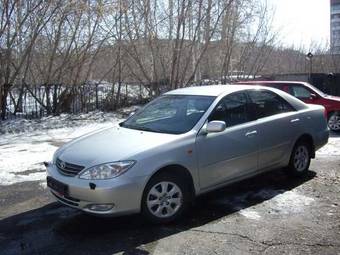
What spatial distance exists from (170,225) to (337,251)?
5.64 ft

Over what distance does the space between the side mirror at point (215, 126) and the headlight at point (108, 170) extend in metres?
1.06

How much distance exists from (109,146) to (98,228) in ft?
2.90

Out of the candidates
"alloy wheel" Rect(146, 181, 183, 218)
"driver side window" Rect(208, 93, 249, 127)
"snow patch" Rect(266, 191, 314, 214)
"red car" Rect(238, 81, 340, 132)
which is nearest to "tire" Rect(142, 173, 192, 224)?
"alloy wheel" Rect(146, 181, 183, 218)

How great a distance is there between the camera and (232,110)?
248 inches

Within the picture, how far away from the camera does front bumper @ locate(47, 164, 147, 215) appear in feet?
16.2

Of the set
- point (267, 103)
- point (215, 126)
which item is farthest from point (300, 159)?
point (215, 126)

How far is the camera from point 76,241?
491 cm

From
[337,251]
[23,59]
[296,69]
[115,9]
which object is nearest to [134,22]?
[115,9]

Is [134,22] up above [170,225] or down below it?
above

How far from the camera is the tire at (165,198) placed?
5.21 metres

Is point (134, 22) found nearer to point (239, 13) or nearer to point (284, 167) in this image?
point (239, 13)

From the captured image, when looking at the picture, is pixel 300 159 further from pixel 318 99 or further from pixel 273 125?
pixel 318 99

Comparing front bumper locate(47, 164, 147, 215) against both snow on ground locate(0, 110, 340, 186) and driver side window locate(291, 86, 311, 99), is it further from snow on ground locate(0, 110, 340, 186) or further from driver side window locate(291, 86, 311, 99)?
driver side window locate(291, 86, 311, 99)

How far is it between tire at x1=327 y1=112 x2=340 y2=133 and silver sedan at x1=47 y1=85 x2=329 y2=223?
Answer: 19.4ft
